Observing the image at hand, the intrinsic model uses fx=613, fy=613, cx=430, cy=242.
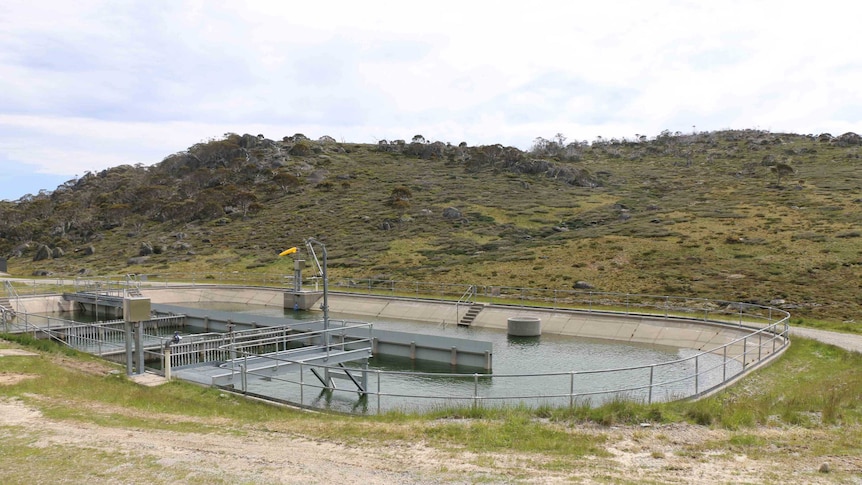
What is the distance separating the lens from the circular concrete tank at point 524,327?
113ft

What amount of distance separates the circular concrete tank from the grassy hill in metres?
13.3

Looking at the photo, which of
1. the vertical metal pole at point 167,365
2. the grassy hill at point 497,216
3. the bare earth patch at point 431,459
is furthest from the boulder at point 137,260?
the bare earth patch at point 431,459

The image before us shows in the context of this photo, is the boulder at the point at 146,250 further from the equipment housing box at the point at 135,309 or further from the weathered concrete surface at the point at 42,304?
the equipment housing box at the point at 135,309

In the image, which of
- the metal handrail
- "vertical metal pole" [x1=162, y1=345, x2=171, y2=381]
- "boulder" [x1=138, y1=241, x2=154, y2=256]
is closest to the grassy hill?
"boulder" [x1=138, y1=241, x2=154, y2=256]

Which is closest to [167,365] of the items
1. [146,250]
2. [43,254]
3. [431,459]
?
[431,459]

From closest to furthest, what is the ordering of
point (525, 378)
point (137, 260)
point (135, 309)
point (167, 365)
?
point (167, 365), point (135, 309), point (525, 378), point (137, 260)

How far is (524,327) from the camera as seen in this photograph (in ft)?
113

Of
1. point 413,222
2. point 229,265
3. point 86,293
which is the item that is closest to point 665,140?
point 413,222

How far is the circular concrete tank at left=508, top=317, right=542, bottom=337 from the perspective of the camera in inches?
1355

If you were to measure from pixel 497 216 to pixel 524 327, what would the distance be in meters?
45.0

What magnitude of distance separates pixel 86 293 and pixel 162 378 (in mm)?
35434

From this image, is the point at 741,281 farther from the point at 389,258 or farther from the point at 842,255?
the point at 389,258

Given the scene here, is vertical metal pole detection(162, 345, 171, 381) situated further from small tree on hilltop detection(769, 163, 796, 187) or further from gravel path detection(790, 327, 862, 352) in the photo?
small tree on hilltop detection(769, 163, 796, 187)

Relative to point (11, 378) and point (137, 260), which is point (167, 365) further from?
point (137, 260)
